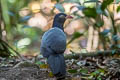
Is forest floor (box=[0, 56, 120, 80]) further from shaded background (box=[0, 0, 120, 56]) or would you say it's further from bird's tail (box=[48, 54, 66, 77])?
shaded background (box=[0, 0, 120, 56])

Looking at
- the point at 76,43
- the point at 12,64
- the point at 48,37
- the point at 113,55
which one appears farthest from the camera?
the point at 76,43

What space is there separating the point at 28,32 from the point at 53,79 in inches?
269

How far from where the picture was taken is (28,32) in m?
11.2

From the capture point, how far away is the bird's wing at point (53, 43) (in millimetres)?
→ 4391

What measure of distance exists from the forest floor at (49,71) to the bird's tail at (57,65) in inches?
11.7

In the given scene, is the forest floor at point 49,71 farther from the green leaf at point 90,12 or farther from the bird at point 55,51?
the green leaf at point 90,12

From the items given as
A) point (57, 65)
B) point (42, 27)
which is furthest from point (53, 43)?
point (42, 27)

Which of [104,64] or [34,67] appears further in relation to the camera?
[104,64]

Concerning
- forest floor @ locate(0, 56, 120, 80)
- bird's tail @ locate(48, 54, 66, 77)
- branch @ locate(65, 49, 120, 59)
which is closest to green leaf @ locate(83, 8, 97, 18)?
branch @ locate(65, 49, 120, 59)

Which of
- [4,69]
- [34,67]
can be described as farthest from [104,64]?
[4,69]

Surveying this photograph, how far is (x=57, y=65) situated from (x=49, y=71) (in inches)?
22.2

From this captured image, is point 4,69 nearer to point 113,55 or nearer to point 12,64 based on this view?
point 12,64

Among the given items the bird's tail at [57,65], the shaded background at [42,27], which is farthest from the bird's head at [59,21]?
the bird's tail at [57,65]

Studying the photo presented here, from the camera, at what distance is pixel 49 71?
4809 mm
